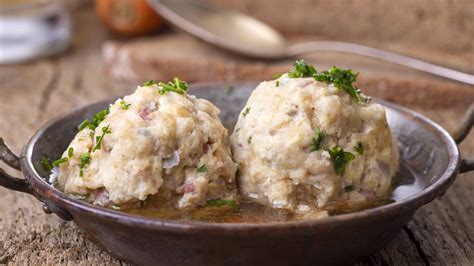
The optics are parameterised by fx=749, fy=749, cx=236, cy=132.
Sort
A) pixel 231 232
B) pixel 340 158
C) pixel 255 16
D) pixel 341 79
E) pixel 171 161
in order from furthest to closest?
pixel 255 16 → pixel 341 79 → pixel 340 158 → pixel 171 161 → pixel 231 232

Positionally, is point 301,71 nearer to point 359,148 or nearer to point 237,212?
point 359,148

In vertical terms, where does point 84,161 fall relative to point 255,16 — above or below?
above

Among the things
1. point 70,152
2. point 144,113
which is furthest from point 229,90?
point 70,152

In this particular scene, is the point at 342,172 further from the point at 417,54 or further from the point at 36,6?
the point at 36,6

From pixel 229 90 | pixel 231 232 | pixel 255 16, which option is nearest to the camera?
pixel 231 232

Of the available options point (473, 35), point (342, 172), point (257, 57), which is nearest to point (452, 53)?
point (473, 35)

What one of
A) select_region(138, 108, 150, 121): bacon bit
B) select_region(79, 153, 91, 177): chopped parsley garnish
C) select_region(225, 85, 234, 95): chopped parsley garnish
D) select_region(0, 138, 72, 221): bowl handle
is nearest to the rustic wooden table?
select_region(0, 138, 72, 221): bowl handle

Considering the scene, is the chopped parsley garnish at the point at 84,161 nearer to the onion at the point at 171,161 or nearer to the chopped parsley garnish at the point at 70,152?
the chopped parsley garnish at the point at 70,152
